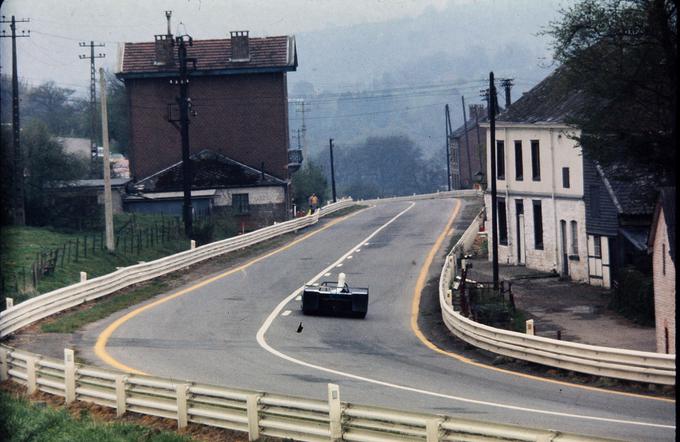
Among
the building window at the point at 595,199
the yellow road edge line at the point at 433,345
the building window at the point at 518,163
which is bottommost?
the yellow road edge line at the point at 433,345

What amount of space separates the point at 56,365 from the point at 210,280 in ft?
64.7

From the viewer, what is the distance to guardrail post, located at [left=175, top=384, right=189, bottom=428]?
57.0ft

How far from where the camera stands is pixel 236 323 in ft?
101

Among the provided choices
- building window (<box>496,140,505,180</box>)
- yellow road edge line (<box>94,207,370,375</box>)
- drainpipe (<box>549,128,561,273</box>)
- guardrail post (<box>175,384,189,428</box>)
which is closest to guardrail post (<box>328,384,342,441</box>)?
guardrail post (<box>175,384,189,428</box>)

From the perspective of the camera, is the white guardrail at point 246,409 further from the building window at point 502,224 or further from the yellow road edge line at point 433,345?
the building window at point 502,224

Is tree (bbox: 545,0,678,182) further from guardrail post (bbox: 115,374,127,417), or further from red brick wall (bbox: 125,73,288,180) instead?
red brick wall (bbox: 125,73,288,180)

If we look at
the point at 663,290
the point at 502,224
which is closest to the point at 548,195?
the point at 502,224

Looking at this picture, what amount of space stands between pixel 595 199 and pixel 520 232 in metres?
7.82

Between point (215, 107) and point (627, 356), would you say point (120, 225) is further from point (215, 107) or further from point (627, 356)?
point (627, 356)

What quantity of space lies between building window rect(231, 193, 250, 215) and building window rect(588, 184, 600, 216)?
3540 cm

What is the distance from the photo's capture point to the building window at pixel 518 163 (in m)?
52.5

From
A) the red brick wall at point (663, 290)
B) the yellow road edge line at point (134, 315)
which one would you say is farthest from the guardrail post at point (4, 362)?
the red brick wall at point (663, 290)

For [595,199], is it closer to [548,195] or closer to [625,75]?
[548,195]

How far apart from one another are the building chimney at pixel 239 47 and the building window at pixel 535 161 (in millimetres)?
35857
